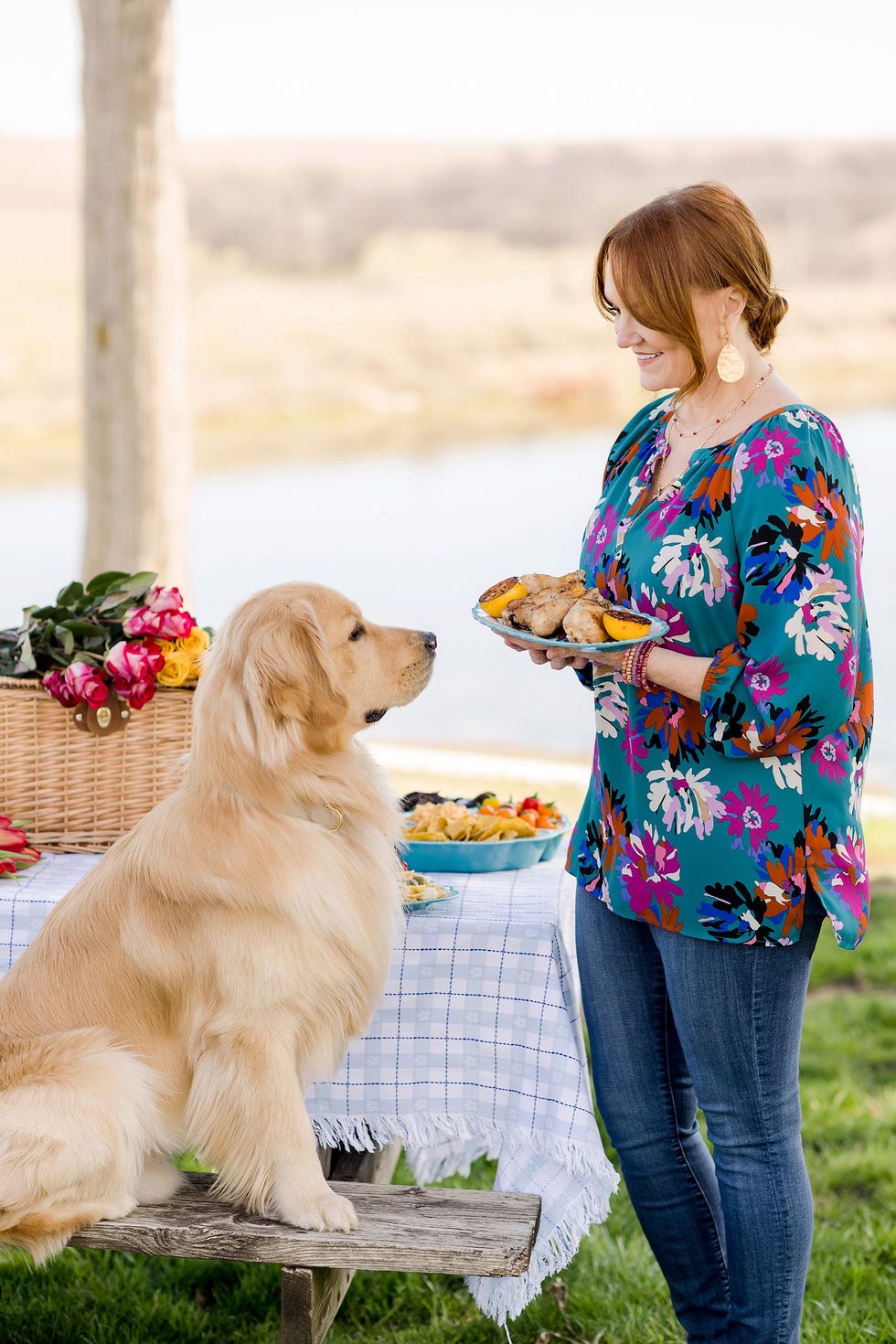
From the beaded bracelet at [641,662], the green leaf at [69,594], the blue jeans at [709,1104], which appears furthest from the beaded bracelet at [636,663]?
the green leaf at [69,594]

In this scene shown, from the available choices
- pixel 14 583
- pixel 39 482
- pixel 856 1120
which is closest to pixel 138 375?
pixel 856 1120

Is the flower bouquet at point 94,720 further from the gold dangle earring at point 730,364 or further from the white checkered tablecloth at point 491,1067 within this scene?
the gold dangle earring at point 730,364

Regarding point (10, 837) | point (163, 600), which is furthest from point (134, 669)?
point (10, 837)

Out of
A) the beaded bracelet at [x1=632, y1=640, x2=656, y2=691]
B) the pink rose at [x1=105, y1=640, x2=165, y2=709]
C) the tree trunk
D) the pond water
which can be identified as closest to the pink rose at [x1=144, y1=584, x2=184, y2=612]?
the pink rose at [x1=105, y1=640, x2=165, y2=709]

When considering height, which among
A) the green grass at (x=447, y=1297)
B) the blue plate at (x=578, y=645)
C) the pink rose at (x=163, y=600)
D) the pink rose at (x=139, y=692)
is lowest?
the green grass at (x=447, y=1297)

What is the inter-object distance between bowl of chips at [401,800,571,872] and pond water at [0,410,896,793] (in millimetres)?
8709

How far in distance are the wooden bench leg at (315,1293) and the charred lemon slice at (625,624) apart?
4.08 ft

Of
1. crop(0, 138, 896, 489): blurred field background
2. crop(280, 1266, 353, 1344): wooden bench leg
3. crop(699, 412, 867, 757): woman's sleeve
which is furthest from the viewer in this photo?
crop(0, 138, 896, 489): blurred field background

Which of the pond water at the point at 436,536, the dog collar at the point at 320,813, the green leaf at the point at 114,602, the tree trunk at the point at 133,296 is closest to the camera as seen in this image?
the dog collar at the point at 320,813

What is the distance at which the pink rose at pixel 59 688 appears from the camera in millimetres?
2846

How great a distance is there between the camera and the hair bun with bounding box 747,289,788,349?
2199 mm

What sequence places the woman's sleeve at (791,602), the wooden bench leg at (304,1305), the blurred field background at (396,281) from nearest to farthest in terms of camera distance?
the woman's sleeve at (791,602) < the wooden bench leg at (304,1305) < the blurred field background at (396,281)

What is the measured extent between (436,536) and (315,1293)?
12.5 m

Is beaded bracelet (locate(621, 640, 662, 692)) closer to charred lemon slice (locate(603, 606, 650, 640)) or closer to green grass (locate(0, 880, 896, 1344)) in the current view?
charred lemon slice (locate(603, 606, 650, 640))
